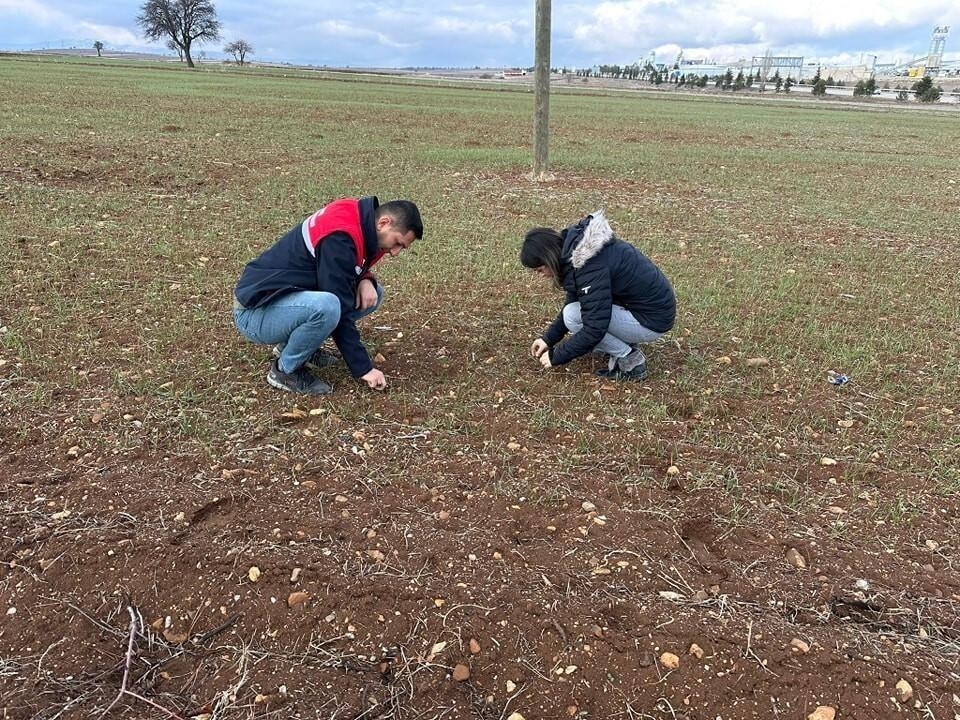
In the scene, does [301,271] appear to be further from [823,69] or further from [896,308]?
[823,69]

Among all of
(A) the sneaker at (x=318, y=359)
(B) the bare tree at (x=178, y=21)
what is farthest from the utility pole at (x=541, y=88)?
(B) the bare tree at (x=178, y=21)

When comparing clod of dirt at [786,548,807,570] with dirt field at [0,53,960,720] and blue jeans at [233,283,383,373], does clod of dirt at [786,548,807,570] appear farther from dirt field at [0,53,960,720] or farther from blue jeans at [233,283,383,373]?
blue jeans at [233,283,383,373]

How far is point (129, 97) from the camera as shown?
1917cm

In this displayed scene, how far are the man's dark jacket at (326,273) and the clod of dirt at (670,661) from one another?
2.11 metres

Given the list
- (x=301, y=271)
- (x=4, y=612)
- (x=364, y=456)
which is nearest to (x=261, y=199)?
(x=301, y=271)

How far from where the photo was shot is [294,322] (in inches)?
140

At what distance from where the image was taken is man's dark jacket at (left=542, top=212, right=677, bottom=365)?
3.60m

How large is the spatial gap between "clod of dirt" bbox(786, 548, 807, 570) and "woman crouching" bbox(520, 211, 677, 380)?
1516mm

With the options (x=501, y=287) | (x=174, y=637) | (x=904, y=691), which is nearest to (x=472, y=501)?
(x=174, y=637)

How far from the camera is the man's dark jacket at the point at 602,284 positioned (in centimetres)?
360

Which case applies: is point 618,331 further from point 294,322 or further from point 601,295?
point 294,322

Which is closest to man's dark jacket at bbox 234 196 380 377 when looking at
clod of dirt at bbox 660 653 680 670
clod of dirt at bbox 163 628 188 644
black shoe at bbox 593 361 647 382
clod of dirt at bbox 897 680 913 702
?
black shoe at bbox 593 361 647 382

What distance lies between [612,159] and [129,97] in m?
14.4

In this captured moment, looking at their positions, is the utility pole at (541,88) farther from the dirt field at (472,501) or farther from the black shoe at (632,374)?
the black shoe at (632,374)
